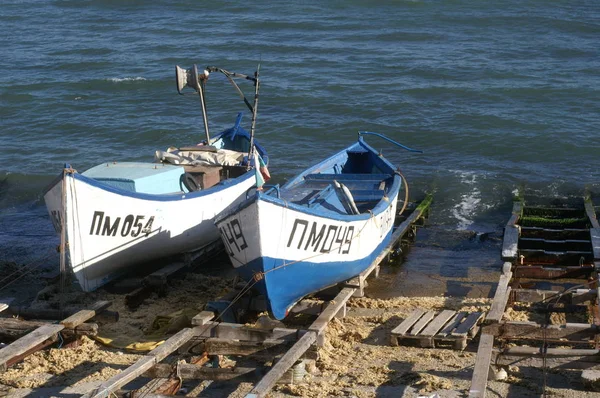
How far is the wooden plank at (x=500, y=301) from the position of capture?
33.0 feet

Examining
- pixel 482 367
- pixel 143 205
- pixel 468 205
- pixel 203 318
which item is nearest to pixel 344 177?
pixel 143 205

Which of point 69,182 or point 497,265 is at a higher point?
point 69,182

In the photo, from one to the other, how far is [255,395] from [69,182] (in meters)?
4.42

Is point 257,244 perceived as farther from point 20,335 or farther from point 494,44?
point 494,44

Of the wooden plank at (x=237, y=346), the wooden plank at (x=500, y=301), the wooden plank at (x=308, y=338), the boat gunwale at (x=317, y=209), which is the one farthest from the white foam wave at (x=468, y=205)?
the wooden plank at (x=237, y=346)

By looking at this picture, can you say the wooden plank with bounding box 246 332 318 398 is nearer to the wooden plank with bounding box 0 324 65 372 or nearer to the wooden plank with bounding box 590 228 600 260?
the wooden plank with bounding box 0 324 65 372

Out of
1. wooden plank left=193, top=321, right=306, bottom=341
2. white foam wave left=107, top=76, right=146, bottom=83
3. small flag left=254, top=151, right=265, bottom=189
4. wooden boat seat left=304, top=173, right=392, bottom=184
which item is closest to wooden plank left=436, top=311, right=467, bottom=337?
wooden plank left=193, top=321, right=306, bottom=341

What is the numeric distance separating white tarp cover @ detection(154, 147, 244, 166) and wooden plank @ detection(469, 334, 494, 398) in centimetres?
623

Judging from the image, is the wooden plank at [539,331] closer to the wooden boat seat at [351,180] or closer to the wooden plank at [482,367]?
the wooden plank at [482,367]

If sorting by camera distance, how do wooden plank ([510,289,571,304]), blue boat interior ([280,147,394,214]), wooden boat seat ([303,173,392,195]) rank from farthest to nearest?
wooden boat seat ([303,173,392,195]), blue boat interior ([280,147,394,214]), wooden plank ([510,289,571,304])

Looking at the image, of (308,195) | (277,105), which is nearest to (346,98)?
A: (277,105)

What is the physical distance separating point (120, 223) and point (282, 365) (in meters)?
4.10

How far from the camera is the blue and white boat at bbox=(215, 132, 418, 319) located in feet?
33.7

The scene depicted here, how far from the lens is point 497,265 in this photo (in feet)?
47.2
